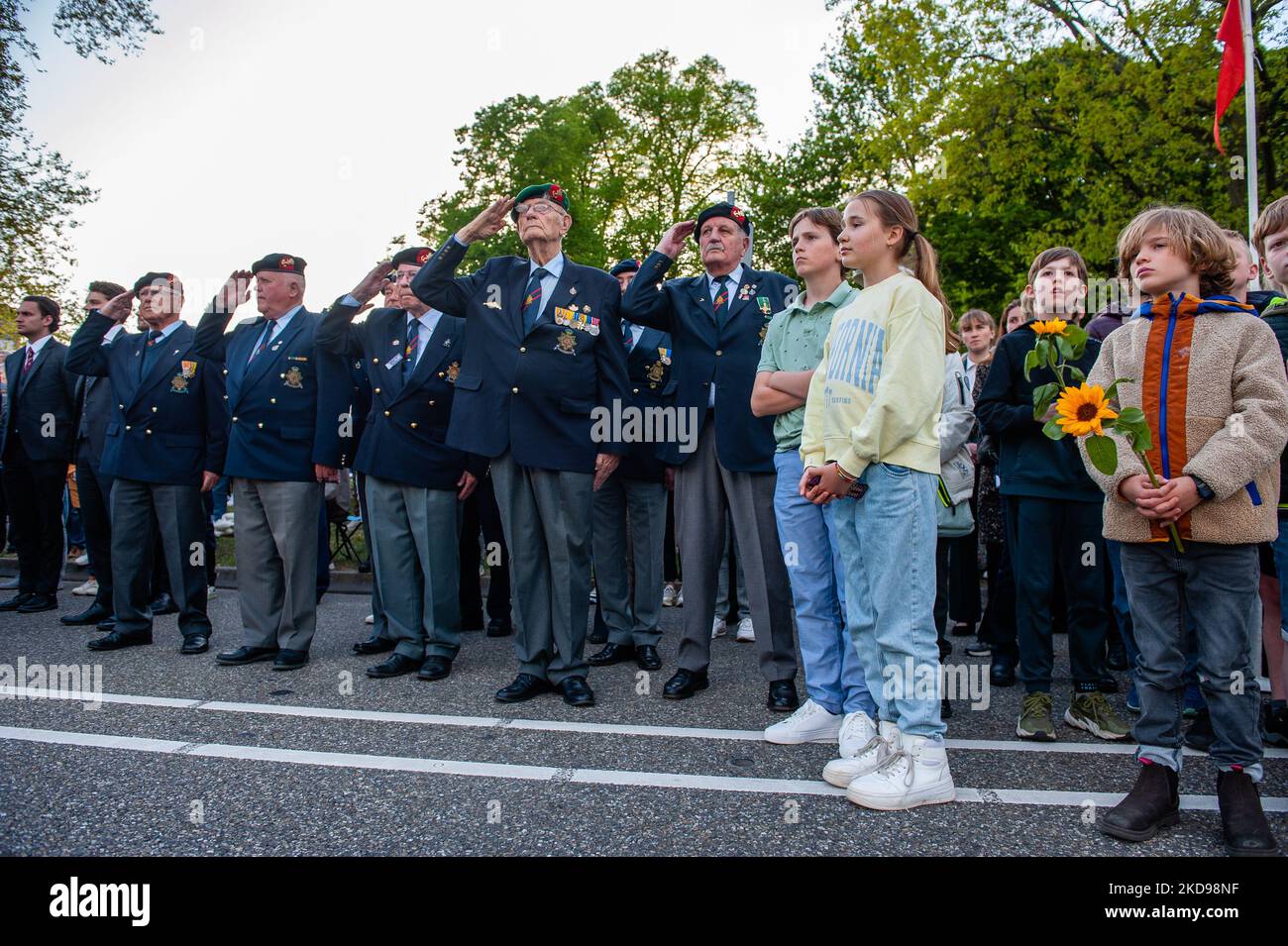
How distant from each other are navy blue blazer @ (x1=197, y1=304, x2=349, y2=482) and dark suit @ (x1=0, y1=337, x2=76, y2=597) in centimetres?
294

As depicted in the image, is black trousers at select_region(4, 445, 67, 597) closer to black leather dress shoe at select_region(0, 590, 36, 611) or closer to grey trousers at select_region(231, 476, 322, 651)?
black leather dress shoe at select_region(0, 590, 36, 611)

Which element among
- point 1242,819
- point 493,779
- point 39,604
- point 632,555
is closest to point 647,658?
point 632,555

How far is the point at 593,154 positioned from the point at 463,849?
116 feet

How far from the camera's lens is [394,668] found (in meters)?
5.29

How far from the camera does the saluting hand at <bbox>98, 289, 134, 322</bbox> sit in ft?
22.3

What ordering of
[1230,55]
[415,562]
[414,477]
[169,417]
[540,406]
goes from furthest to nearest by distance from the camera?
1. [1230,55]
2. [169,417]
3. [415,562]
4. [414,477]
5. [540,406]

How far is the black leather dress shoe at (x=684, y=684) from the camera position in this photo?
15.2 feet

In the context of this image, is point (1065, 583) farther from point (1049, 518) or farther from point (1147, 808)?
point (1147, 808)

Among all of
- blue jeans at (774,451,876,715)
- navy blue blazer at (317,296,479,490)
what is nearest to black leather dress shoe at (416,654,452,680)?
navy blue blazer at (317,296,479,490)

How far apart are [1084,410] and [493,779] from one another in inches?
95.4

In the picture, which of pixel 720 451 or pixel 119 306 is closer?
pixel 720 451

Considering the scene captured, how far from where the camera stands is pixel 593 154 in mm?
35500
